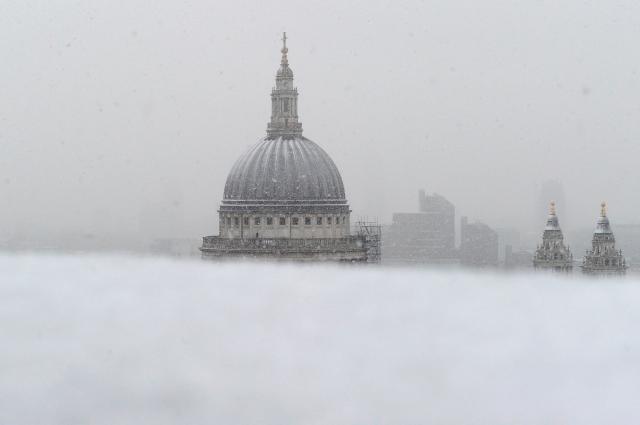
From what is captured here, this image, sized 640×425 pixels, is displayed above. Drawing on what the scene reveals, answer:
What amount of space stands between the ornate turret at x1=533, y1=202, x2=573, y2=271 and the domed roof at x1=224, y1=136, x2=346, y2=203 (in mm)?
20630

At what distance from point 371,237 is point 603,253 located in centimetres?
2988

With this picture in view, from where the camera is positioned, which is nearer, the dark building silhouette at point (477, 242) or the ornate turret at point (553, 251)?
the dark building silhouette at point (477, 242)

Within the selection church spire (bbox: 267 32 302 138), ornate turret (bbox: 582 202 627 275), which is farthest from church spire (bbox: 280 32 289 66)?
ornate turret (bbox: 582 202 627 275)

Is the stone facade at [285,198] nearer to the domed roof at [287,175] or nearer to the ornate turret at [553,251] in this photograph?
the domed roof at [287,175]

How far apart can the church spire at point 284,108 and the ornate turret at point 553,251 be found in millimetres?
22213

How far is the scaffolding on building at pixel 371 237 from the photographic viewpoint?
114 m

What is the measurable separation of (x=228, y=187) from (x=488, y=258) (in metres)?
15.9

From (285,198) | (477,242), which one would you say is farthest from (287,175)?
(477,242)

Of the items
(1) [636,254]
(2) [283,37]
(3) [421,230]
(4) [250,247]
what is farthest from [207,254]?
(1) [636,254]

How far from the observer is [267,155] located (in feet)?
368

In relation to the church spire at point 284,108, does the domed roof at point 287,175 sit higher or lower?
lower

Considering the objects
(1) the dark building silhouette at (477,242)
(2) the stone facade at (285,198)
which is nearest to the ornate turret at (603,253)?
(1) the dark building silhouette at (477,242)

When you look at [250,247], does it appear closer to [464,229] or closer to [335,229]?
[335,229]

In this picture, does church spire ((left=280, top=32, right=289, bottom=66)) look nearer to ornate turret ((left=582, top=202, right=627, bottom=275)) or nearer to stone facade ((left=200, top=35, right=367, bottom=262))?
stone facade ((left=200, top=35, right=367, bottom=262))
